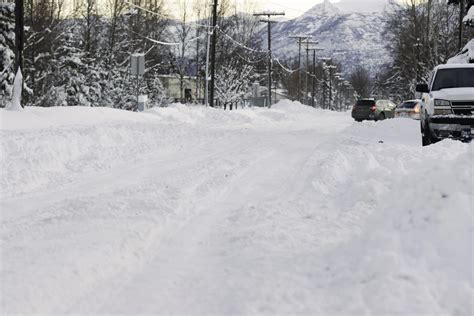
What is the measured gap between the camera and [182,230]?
5.92m

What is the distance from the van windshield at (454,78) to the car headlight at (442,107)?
95cm

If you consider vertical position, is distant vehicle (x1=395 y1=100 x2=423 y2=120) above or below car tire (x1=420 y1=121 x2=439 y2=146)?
above

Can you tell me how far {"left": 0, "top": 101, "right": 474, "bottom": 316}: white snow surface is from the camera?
3.87m

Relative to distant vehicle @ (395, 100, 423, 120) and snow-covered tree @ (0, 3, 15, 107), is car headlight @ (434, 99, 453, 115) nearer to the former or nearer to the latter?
distant vehicle @ (395, 100, 423, 120)

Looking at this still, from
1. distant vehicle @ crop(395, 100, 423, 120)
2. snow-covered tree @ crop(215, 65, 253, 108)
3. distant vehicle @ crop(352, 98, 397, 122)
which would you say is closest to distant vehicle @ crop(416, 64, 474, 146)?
distant vehicle @ crop(395, 100, 423, 120)

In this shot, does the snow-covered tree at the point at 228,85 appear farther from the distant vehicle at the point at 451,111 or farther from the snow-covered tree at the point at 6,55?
the distant vehicle at the point at 451,111

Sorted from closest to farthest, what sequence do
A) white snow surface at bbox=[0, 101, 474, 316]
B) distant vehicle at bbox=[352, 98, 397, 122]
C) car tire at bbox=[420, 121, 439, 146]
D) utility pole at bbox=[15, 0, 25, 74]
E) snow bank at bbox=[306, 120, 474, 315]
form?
snow bank at bbox=[306, 120, 474, 315] → white snow surface at bbox=[0, 101, 474, 316] → car tire at bbox=[420, 121, 439, 146] → utility pole at bbox=[15, 0, 25, 74] → distant vehicle at bbox=[352, 98, 397, 122]

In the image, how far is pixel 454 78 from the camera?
1416 cm

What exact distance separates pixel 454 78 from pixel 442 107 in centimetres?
142

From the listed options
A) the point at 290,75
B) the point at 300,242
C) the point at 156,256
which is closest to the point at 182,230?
the point at 156,256

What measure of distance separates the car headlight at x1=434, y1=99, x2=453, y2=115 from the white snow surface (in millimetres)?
3734

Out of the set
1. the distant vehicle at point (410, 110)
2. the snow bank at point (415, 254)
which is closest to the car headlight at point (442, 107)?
the snow bank at point (415, 254)

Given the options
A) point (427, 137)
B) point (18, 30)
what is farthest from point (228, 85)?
point (427, 137)

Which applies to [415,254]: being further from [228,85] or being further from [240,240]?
[228,85]
